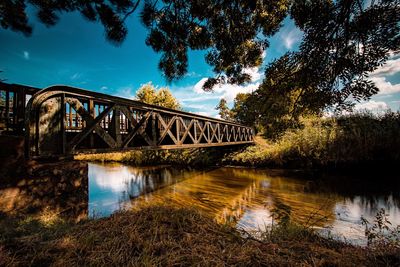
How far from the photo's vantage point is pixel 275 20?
3.33 m

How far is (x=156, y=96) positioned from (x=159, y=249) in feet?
77.3

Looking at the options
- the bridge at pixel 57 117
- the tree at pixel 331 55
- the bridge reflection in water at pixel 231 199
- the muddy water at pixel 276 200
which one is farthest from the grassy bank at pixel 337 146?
the bridge at pixel 57 117

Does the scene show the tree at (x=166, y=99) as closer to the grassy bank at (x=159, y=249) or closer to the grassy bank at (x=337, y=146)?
the grassy bank at (x=337, y=146)

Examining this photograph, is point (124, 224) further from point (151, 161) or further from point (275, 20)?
point (151, 161)

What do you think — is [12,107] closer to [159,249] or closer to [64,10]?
[64,10]

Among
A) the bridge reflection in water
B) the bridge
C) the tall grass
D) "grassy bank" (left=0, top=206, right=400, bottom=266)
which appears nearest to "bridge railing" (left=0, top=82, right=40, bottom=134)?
the bridge

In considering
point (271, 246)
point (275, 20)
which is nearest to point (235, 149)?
point (275, 20)

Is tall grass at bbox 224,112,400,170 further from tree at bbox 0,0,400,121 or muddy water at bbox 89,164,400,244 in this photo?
tree at bbox 0,0,400,121

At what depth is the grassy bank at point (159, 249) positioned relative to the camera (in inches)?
57.5

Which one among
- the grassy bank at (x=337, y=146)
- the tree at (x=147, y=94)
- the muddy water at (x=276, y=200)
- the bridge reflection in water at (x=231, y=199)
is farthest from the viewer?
the tree at (x=147, y=94)

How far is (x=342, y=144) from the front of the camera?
9.11 m

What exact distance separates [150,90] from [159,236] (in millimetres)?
24188

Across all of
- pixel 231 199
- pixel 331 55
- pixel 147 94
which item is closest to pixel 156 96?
pixel 147 94

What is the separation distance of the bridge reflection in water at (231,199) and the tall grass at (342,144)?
2.11 m
